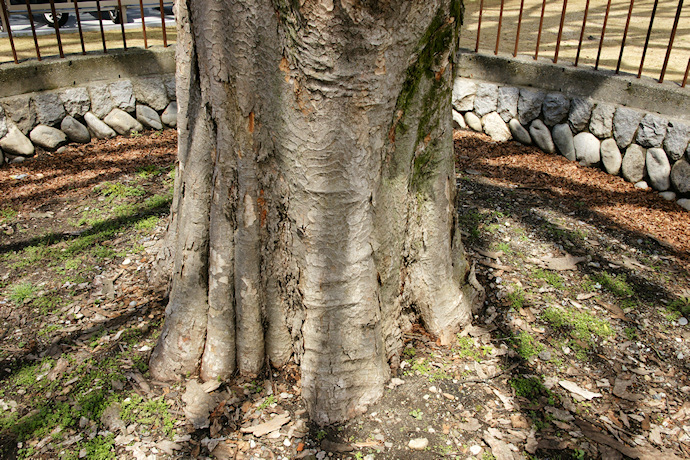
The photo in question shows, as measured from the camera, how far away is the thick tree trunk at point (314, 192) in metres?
2.13

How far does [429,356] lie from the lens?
2963 millimetres

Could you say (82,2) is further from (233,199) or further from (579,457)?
(579,457)

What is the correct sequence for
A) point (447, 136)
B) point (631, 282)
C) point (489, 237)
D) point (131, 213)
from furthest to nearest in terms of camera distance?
point (131, 213)
point (489, 237)
point (631, 282)
point (447, 136)

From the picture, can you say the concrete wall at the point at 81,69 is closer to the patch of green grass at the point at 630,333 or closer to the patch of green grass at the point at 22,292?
the patch of green grass at the point at 22,292

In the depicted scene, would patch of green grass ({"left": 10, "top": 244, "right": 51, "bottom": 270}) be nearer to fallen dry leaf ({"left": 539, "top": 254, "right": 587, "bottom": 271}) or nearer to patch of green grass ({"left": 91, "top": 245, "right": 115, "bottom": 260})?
patch of green grass ({"left": 91, "top": 245, "right": 115, "bottom": 260})

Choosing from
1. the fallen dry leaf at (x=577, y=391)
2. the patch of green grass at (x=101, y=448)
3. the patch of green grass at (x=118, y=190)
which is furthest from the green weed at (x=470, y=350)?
the patch of green grass at (x=118, y=190)

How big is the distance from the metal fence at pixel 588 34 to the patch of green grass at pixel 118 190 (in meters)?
3.83

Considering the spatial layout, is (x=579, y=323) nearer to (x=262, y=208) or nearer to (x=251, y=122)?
(x=262, y=208)

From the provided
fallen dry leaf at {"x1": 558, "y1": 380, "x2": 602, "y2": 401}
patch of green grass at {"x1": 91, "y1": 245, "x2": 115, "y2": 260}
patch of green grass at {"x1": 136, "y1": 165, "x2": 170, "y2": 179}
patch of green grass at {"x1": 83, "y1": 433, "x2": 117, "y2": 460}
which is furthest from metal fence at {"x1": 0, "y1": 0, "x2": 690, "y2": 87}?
patch of green grass at {"x1": 83, "y1": 433, "x2": 117, "y2": 460}

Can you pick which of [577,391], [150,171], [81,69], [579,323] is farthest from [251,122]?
[81,69]

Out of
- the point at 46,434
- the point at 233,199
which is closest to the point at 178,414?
the point at 46,434

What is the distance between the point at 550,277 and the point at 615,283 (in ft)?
1.39

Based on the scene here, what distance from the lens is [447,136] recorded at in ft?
9.19

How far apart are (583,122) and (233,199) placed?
13.6ft
